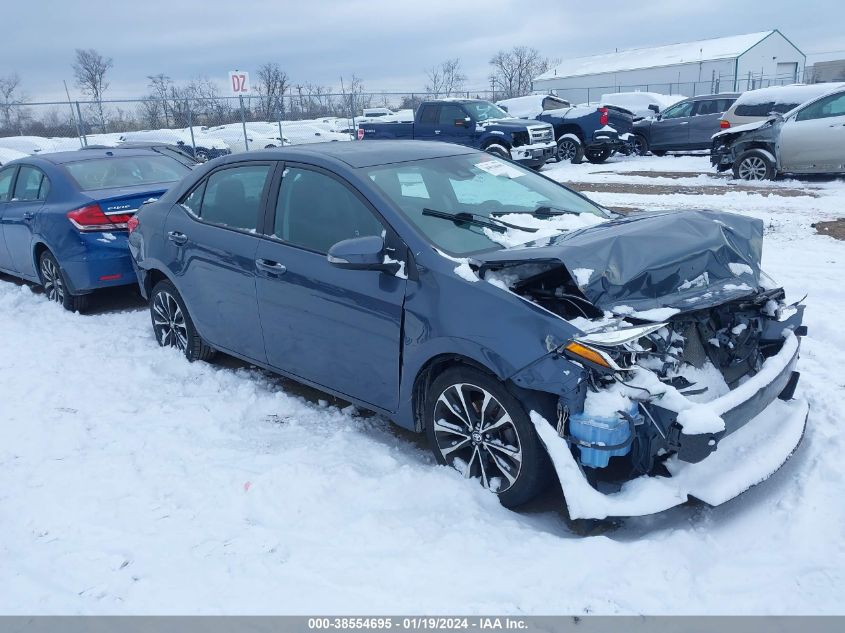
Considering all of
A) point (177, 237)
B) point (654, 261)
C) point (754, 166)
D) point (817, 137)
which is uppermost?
point (654, 261)

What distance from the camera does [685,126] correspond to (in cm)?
1880

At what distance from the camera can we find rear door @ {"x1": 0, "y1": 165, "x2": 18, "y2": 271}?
815 cm

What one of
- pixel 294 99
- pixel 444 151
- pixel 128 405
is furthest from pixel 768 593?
pixel 294 99

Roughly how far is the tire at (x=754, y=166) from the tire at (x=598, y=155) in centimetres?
607

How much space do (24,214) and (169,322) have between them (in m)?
3.18

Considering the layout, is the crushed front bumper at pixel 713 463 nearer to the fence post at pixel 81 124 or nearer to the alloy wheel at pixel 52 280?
the alloy wheel at pixel 52 280

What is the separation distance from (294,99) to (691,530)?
2251 cm

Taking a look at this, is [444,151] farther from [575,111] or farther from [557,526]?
[575,111]

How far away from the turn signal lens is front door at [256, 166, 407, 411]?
3.36 feet

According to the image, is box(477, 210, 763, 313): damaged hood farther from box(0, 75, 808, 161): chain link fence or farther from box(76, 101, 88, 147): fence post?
box(76, 101, 88, 147): fence post

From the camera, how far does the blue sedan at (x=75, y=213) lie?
7.01m

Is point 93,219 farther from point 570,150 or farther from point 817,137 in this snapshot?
point 570,150

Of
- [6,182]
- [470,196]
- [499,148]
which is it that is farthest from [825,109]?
[6,182]
